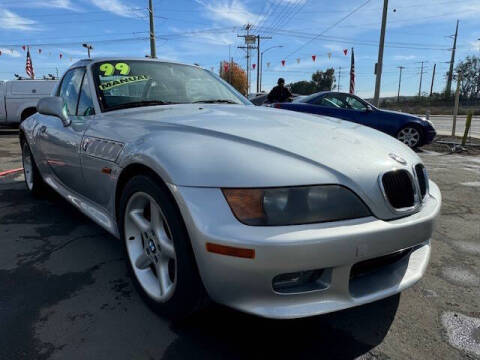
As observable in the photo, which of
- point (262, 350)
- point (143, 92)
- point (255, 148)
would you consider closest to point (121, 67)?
point (143, 92)

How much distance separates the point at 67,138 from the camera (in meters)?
2.96

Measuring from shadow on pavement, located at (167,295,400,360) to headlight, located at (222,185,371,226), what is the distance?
0.67 m

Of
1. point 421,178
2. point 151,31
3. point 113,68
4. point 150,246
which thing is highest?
point 151,31

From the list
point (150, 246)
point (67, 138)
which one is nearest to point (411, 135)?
point (67, 138)

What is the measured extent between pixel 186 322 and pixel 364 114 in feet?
26.4

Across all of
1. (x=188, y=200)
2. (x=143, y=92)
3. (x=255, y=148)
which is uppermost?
(x=143, y=92)

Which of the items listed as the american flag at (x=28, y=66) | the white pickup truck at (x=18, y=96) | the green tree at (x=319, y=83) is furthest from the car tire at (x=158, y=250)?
the green tree at (x=319, y=83)

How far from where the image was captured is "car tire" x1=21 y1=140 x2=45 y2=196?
13.9 feet

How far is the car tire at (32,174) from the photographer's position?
424 cm

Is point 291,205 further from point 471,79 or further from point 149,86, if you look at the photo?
point 471,79

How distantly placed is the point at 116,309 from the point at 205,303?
650mm

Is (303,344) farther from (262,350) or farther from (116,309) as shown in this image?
(116,309)

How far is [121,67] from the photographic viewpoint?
2979mm

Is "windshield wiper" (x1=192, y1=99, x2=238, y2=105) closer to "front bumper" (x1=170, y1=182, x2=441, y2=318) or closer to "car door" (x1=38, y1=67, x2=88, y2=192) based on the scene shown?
"car door" (x1=38, y1=67, x2=88, y2=192)
